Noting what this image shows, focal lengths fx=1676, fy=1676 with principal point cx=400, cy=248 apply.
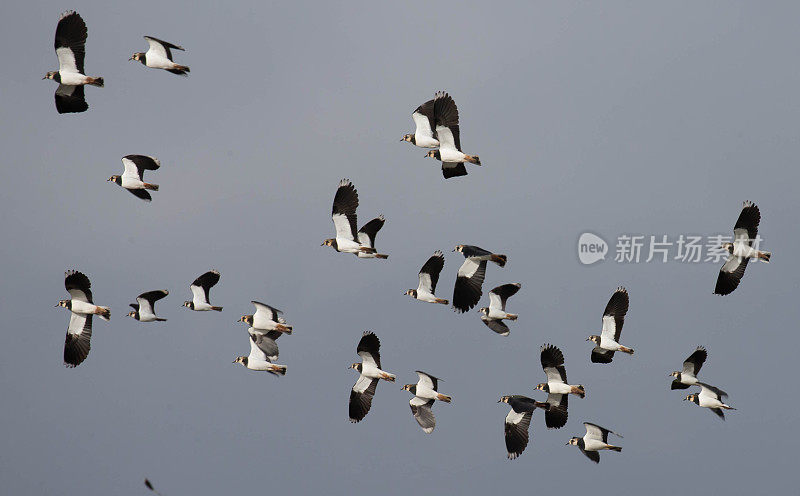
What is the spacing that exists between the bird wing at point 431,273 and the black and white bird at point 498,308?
2341mm

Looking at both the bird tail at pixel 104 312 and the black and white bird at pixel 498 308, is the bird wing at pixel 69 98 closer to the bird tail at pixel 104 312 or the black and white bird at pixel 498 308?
the bird tail at pixel 104 312

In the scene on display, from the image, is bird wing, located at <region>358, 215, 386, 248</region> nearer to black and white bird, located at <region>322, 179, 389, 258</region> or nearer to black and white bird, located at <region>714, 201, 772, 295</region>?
black and white bird, located at <region>322, 179, 389, 258</region>

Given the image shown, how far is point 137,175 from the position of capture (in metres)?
68.9

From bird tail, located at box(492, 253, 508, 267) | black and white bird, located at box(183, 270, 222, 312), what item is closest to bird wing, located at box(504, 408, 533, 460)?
bird tail, located at box(492, 253, 508, 267)

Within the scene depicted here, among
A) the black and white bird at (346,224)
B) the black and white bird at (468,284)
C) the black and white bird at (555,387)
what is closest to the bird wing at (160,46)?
the black and white bird at (346,224)

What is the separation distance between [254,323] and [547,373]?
12433 mm

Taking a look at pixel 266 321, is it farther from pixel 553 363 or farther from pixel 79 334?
pixel 553 363

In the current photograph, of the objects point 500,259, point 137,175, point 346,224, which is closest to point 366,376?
point 346,224

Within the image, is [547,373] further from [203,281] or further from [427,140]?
[203,281]

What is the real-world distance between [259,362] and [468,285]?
1050 centimetres

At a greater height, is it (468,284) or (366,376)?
(468,284)

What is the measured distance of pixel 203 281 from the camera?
72.6 meters

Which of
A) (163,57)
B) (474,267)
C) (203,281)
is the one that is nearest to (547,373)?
(474,267)

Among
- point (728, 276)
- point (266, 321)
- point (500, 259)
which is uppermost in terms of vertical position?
point (728, 276)
